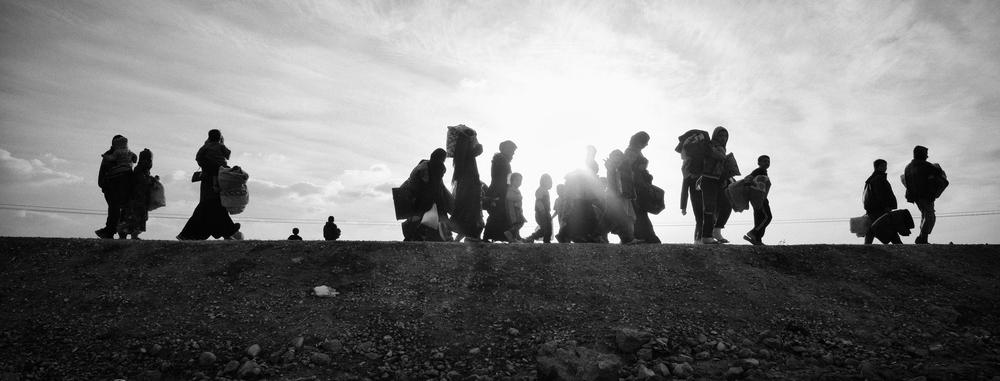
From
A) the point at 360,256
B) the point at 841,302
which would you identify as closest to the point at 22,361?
the point at 360,256

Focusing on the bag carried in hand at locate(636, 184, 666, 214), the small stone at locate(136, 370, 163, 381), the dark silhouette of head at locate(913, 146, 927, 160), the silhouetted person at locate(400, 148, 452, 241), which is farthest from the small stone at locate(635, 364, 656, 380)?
the dark silhouette of head at locate(913, 146, 927, 160)

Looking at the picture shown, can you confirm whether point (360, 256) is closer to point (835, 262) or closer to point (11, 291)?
point (11, 291)

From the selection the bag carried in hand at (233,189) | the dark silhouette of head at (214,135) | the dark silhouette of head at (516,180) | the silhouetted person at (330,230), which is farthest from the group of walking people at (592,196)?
the silhouetted person at (330,230)

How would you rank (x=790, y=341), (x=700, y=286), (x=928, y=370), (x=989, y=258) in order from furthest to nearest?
1. (x=989, y=258)
2. (x=700, y=286)
3. (x=790, y=341)
4. (x=928, y=370)

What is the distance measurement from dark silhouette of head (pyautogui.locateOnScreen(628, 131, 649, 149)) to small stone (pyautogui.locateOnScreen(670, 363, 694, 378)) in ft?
17.9

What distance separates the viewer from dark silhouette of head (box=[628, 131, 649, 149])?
9.23 meters

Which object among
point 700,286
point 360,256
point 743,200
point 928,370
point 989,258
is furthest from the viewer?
point 743,200

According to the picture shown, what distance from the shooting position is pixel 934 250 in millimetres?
7215

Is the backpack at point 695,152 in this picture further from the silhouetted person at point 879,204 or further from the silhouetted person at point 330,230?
the silhouetted person at point 330,230

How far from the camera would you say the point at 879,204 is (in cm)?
892

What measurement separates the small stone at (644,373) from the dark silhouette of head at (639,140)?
5.58 metres

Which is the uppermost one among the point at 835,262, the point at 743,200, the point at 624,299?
the point at 743,200

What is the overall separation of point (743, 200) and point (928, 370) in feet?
15.6

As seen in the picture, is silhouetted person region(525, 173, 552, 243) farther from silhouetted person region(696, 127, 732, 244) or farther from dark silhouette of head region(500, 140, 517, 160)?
silhouetted person region(696, 127, 732, 244)
